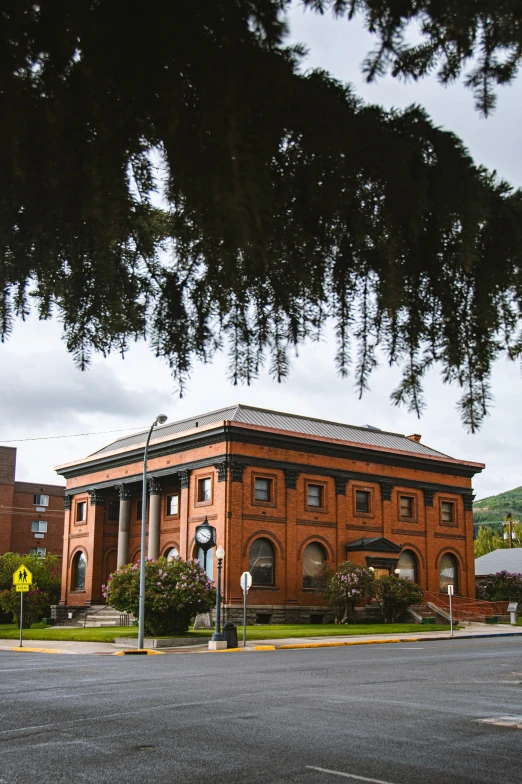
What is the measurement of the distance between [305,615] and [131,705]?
32.4 meters

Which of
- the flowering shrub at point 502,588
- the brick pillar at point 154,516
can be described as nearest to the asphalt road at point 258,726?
the brick pillar at point 154,516

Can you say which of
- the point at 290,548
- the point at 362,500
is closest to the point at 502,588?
the point at 362,500

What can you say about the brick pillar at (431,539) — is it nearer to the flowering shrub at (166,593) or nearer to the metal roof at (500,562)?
the metal roof at (500,562)

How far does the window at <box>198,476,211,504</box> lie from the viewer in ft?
141

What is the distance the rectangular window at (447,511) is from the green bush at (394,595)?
876 cm

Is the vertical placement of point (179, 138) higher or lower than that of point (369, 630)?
higher

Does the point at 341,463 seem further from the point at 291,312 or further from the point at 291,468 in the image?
the point at 291,312

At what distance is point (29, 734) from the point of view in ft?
30.1

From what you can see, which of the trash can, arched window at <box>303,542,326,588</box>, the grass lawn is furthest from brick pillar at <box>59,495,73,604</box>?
the trash can

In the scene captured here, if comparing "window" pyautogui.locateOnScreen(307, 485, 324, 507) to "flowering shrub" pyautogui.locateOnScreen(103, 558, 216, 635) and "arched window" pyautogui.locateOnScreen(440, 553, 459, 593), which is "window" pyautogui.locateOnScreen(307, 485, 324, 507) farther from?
"flowering shrub" pyautogui.locateOnScreen(103, 558, 216, 635)

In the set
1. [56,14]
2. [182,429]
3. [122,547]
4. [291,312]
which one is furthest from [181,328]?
[122,547]

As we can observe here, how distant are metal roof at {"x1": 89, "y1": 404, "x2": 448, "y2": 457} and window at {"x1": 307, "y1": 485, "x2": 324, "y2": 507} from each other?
115 inches

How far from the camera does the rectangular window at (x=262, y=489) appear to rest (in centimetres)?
4281

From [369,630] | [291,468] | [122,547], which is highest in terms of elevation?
[291,468]
